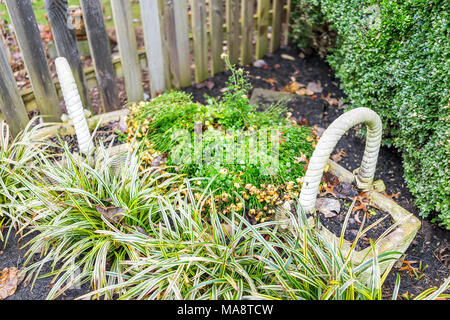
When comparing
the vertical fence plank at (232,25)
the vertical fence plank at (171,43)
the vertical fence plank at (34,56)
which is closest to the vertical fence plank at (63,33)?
the vertical fence plank at (34,56)

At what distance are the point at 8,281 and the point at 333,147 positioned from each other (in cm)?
215

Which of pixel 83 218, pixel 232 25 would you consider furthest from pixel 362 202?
pixel 232 25

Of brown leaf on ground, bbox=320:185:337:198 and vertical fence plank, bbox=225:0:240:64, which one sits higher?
vertical fence plank, bbox=225:0:240:64

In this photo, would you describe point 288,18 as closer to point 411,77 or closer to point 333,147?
point 411,77

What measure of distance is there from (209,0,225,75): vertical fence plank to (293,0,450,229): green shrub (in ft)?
4.30

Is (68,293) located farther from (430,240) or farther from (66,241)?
(430,240)

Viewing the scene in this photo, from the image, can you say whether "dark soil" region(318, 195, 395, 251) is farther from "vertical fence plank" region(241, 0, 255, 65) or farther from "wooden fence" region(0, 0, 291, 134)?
"vertical fence plank" region(241, 0, 255, 65)

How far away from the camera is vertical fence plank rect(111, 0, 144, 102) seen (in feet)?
10.4

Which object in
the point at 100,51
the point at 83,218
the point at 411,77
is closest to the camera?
the point at 83,218

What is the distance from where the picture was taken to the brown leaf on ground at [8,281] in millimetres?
2103

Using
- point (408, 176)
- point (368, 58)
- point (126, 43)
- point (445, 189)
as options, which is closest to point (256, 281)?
point (445, 189)

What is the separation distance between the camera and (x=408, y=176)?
279 centimetres

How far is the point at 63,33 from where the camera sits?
9.77 ft

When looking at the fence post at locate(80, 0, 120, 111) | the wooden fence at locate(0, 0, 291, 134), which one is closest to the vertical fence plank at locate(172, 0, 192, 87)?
the wooden fence at locate(0, 0, 291, 134)
